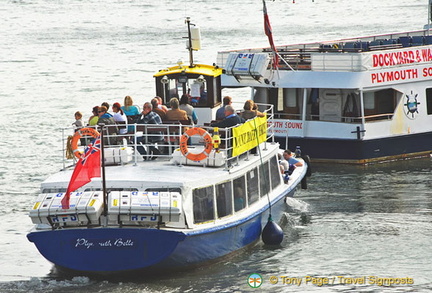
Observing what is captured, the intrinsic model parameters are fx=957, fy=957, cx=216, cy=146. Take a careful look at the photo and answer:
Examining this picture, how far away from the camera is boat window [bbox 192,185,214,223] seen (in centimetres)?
1959

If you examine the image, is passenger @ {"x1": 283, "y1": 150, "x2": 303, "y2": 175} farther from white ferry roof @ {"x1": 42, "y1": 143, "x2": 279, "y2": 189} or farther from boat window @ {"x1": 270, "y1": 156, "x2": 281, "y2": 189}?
white ferry roof @ {"x1": 42, "y1": 143, "x2": 279, "y2": 189}

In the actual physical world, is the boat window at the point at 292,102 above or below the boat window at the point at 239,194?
above

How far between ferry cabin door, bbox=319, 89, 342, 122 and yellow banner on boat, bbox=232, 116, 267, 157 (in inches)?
421

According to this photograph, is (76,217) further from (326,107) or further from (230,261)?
(326,107)

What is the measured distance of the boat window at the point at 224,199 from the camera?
2025 centimetres

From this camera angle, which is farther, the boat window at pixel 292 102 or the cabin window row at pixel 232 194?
the boat window at pixel 292 102

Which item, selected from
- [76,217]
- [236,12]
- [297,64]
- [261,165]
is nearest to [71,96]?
[297,64]

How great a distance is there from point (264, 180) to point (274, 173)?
42.0 inches

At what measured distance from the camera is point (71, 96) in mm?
49062

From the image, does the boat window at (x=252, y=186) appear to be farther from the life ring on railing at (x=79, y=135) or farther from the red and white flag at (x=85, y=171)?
the red and white flag at (x=85, y=171)

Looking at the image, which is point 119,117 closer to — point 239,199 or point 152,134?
point 152,134

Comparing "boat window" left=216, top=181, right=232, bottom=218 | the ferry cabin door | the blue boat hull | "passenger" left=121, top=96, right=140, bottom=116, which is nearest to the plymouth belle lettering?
the blue boat hull

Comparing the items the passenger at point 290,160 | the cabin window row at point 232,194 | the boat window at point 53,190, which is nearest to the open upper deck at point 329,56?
the passenger at point 290,160

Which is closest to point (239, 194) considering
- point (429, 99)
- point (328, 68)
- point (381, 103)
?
point (328, 68)
